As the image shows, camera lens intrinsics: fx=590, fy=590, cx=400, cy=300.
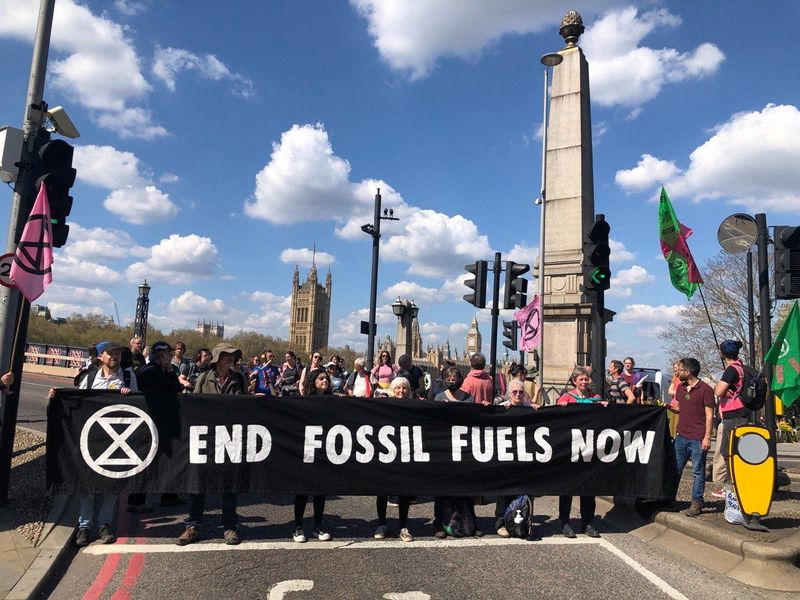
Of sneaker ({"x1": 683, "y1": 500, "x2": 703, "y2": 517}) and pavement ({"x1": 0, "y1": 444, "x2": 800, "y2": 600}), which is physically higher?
sneaker ({"x1": 683, "y1": 500, "x2": 703, "y2": 517})

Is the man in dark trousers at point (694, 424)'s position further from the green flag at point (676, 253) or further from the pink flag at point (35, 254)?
the pink flag at point (35, 254)

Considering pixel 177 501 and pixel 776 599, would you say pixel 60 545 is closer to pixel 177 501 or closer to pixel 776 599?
pixel 177 501

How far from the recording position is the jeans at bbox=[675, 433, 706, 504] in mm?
6480

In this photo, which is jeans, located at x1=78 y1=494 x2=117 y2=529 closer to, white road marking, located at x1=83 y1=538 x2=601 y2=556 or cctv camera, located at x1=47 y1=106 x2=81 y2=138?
white road marking, located at x1=83 y1=538 x2=601 y2=556

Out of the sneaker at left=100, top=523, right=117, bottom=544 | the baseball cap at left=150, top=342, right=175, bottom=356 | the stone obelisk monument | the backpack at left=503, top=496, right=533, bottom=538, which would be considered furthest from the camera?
the stone obelisk monument

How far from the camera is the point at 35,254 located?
644cm

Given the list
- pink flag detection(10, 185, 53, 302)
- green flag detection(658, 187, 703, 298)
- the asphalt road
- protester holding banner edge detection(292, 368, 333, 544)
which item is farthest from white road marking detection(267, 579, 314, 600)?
green flag detection(658, 187, 703, 298)

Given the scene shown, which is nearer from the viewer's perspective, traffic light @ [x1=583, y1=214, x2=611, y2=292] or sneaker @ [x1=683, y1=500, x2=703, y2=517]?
sneaker @ [x1=683, y1=500, x2=703, y2=517]

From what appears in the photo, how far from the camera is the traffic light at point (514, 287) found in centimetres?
1159

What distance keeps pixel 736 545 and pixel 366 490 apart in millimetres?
3538

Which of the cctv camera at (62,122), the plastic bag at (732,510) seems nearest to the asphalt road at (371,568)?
the plastic bag at (732,510)

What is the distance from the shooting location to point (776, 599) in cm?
460

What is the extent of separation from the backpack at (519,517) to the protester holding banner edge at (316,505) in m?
1.91

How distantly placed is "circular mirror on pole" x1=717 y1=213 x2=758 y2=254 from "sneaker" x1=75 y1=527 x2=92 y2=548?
8.18m
